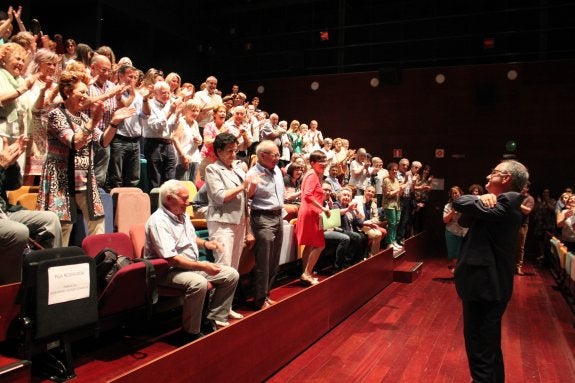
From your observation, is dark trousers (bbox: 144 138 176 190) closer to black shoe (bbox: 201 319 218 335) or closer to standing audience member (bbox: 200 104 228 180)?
standing audience member (bbox: 200 104 228 180)

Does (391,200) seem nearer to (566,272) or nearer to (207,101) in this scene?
(566,272)

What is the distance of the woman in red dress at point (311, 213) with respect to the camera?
12.4 ft

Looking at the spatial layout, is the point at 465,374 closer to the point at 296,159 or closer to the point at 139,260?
the point at 139,260

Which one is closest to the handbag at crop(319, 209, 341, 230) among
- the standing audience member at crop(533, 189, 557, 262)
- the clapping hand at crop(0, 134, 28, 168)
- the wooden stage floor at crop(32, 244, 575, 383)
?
the wooden stage floor at crop(32, 244, 575, 383)

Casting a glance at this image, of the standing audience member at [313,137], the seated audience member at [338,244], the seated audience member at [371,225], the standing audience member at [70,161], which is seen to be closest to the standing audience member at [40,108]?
the standing audience member at [70,161]

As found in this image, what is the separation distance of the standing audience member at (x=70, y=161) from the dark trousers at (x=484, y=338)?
195 centimetres

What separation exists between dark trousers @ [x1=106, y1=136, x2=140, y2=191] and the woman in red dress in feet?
4.28

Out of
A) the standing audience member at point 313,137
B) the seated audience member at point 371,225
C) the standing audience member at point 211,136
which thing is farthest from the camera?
the standing audience member at point 313,137

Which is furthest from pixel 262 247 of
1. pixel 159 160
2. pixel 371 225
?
pixel 371 225

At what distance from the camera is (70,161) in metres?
2.41

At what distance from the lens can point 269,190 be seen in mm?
3209

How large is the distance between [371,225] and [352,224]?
0.29 meters

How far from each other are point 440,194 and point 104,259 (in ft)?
26.7

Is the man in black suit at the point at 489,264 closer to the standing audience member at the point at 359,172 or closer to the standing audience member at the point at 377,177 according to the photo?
the standing audience member at the point at 359,172
